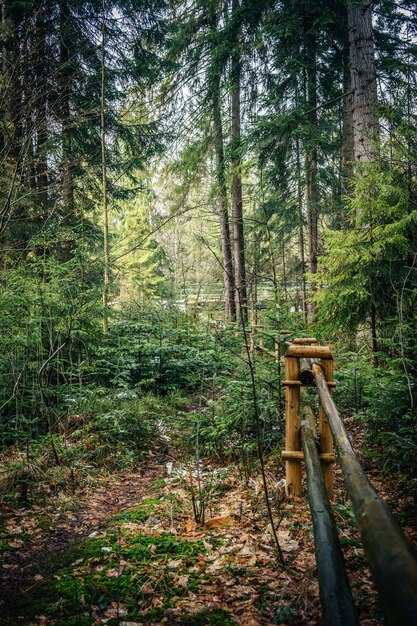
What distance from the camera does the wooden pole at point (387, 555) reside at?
0.74 metres

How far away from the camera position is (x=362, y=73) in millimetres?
7910

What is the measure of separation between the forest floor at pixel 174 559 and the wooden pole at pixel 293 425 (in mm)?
165

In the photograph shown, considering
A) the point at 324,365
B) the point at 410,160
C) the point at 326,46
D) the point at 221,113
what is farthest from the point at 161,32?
the point at 324,365

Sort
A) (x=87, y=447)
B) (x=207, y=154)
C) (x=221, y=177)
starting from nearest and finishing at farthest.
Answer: (x=87, y=447)
(x=221, y=177)
(x=207, y=154)

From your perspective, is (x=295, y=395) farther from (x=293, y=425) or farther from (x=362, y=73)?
(x=362, y=73)

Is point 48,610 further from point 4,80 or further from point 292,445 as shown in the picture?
point 4,80

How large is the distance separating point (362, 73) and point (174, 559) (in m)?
9.64

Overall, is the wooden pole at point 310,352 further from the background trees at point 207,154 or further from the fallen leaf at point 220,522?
the fallen leaf at point 220,522

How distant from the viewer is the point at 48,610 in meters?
2.25

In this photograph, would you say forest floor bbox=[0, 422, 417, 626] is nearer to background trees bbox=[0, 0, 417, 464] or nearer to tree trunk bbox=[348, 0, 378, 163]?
background trees bbox=[0, 0, 417, 464]

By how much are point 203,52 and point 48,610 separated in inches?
660

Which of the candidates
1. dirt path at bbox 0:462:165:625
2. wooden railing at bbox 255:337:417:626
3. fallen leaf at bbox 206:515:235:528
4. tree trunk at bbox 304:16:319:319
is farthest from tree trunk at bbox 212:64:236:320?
wooden railing at bbox 255:337:417:626

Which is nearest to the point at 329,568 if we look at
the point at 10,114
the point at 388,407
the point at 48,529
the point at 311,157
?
the point at 388,407

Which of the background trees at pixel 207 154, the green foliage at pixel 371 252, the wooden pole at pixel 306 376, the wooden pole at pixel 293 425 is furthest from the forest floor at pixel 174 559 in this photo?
the green foliage at pixel 371 252
